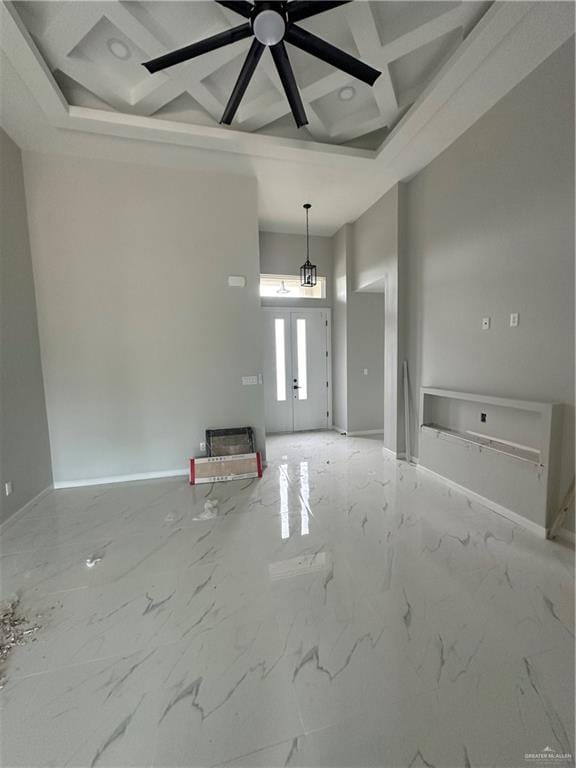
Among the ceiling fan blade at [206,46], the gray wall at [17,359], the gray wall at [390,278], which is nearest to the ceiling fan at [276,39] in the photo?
the ceiling fan blade at [206,46]

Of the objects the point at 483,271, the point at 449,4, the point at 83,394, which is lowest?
the point at 83,394

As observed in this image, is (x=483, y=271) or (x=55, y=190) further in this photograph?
(x=55, y=190)

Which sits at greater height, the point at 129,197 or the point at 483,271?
the point at 129,197

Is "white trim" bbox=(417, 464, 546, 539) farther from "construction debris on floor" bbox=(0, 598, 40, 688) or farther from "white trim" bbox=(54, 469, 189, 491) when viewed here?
"construction debris on floor" bbox=(0, 598, 40, 688)

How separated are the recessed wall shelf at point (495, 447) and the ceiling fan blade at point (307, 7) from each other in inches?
116

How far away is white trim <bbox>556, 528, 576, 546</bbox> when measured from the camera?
7.64 ft

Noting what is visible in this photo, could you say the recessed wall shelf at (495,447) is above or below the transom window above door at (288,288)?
below

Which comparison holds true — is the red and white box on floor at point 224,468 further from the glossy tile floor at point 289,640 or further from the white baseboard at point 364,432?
the white baseboard at point 364,432

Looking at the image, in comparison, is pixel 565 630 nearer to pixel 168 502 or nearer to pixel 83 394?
pixel 168 502

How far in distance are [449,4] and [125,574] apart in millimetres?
4446

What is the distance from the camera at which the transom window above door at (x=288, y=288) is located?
5.58 metres

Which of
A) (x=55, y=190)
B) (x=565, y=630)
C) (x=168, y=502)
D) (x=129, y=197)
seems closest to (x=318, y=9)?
(x=129, y=197)

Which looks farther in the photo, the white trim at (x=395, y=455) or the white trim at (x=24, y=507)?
the white trim at (x=395, y=455)

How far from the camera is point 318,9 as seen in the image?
1749 millimetres
